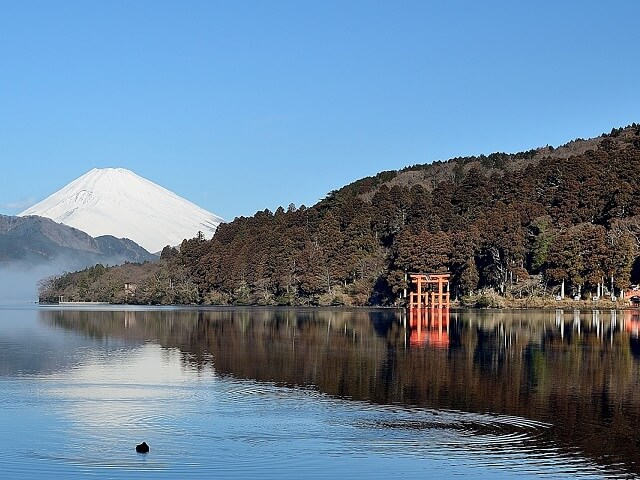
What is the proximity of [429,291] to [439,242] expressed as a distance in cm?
625

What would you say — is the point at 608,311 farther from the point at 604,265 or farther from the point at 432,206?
the point at 432,206

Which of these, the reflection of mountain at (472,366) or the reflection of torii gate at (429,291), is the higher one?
the reflection of torii gate at (429,291)

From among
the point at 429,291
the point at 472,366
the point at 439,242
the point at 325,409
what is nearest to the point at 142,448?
the point at 325,409

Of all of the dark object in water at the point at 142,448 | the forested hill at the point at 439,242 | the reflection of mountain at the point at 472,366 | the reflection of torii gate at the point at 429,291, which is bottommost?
the dark object in water at the point at 142,448

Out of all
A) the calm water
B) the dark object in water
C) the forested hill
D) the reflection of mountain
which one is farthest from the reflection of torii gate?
the dark object in water

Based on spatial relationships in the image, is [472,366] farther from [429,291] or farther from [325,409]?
[429,291]

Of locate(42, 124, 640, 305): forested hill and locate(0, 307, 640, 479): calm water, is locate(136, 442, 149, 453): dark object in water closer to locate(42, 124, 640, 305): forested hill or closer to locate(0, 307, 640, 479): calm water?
locate(0, 307, 640, 479): calm water

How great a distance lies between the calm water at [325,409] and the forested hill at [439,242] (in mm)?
48454

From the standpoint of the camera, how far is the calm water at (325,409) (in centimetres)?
1880

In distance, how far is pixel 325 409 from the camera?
25266 mm

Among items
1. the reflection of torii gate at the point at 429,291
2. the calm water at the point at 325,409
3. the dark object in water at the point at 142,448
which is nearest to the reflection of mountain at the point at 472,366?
the calm water at the point at 325,409

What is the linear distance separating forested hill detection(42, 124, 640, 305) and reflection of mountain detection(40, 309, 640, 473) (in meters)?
32.0

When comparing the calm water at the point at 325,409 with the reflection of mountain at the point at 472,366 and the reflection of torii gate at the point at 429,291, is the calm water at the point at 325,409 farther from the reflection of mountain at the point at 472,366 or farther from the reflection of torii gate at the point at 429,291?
the reflection of torii gate at the point at 429,291

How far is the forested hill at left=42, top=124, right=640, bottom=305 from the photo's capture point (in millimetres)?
95875
